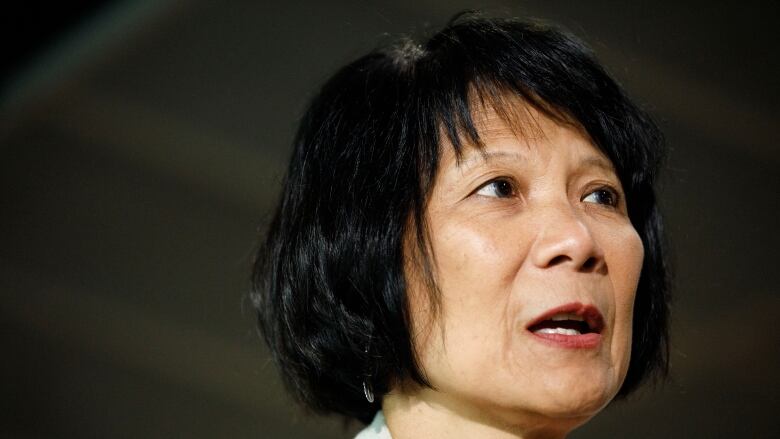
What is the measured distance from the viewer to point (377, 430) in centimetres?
139

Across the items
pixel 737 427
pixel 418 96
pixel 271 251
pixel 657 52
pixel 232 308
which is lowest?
pixel 737 427

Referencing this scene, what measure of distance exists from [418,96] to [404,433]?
463mm

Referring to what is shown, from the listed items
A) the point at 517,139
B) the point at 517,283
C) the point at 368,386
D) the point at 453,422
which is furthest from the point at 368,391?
the point at 517,139

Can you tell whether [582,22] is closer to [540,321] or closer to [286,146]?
[286,146]

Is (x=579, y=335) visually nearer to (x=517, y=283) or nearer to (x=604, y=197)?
(x=517, y=283)

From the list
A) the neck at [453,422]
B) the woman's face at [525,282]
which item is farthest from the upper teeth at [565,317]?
the neck at [453,422]

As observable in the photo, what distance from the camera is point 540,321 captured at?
1213 mm

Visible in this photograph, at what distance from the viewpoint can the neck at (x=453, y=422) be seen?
4.13ft

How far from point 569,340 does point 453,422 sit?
0.65 feet

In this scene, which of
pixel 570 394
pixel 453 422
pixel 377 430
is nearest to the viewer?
pixel 570 394

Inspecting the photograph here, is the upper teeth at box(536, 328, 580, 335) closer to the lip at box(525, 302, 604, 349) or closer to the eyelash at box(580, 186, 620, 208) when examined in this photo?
the lip at box(525, 302, 604, 349)

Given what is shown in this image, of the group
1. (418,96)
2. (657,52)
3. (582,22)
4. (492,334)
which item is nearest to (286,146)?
(582,22)

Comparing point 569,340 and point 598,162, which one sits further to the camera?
point 598,162

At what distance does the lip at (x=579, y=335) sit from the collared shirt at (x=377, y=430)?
0.96 feet
